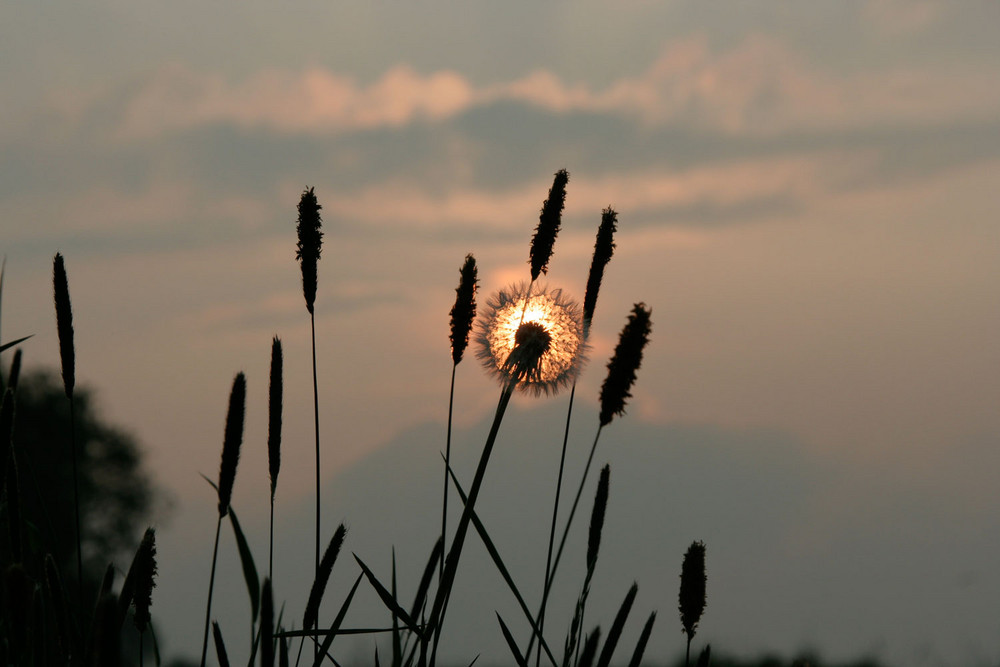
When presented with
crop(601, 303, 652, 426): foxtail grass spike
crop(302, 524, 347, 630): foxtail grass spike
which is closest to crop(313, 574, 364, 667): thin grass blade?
crop(302, 524, 347, 630): foxtail grass spike

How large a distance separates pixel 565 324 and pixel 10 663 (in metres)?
2.21

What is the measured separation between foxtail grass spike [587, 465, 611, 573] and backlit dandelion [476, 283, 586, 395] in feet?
3.03

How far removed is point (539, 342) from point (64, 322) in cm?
168

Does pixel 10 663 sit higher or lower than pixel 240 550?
lower

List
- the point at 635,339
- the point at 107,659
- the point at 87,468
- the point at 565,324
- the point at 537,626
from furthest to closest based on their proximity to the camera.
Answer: the point at 87,468
the point at 565,324
the point at 537,626
the point at 635,339
the point at 107,659

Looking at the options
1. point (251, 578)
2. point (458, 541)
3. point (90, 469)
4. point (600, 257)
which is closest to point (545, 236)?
point (600, 257)

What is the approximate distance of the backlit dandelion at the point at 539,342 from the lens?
3578 millimetres

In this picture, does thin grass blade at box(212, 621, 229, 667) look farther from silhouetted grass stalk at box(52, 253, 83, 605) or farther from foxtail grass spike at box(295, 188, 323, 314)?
foxtail grass spike at box(295, 188, 323, 314)

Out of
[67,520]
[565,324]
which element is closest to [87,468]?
[67,520]

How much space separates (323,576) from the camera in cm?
232

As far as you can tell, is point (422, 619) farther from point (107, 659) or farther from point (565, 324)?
point (565, 324)

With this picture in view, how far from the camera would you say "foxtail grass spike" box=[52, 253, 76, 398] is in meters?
2.51

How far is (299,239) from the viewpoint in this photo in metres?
2.59

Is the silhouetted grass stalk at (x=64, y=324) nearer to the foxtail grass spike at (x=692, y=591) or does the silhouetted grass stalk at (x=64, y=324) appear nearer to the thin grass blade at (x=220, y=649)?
the thin grass blade at (x=220, y=649)
